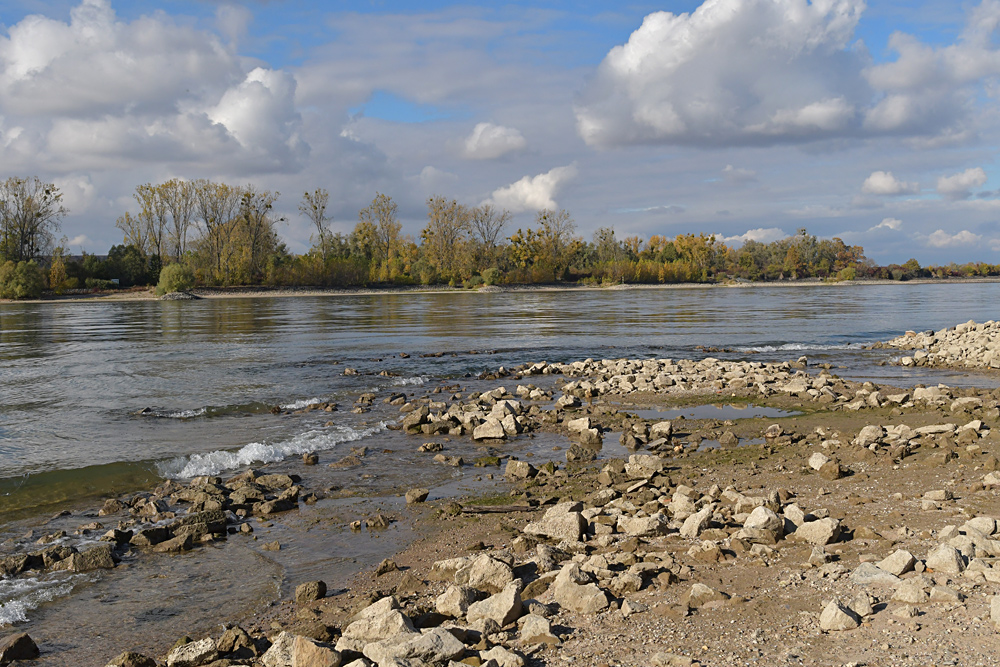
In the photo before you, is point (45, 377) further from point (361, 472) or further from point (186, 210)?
point (186, 210)

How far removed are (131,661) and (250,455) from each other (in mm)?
6326

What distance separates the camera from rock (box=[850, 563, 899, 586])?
494 cm

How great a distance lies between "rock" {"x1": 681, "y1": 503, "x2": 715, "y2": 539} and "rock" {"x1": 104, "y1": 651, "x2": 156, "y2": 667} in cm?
449

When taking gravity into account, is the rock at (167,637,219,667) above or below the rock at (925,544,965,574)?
below

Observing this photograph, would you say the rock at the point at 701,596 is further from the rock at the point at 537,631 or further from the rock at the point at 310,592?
the rock at the point at 310,592

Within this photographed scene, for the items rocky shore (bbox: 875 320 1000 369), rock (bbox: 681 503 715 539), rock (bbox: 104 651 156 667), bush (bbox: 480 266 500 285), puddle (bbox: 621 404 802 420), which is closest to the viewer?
rock (bbox: 104 651 156 667)

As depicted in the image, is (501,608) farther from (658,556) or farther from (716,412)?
(716,412)

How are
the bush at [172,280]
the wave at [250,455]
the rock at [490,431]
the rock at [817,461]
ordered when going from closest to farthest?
the rock at [817,461] → the wave at [250,455] → the rock at [490,431] → the bush at [172,280]

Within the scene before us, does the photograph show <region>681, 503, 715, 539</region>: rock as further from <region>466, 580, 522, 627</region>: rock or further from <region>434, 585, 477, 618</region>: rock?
<region>434, 585, 477, 618</region>: rock

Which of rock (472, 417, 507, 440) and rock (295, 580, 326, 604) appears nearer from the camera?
rock (295, 580, 326, 604)

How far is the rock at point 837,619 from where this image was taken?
4402 mm

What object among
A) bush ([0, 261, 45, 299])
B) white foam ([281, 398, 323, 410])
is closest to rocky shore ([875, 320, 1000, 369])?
white foam ([281, 398, 323, 410])

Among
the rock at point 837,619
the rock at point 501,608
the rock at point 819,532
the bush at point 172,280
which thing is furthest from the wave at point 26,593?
the bush at point 172,280

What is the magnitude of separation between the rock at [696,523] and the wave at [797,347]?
1991 centimetres
